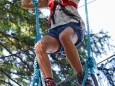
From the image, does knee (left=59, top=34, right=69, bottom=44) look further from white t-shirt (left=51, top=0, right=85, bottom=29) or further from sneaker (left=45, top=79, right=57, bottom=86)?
sneaker (left=45, top=79, right=57, bottom=86)

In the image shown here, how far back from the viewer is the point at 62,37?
2.90m

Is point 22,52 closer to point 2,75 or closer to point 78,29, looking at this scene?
point 2,75

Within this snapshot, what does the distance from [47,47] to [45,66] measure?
0.17 m

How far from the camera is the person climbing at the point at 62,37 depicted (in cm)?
287

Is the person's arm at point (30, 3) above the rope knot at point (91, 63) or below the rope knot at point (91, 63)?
above

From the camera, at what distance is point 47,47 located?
294 cm

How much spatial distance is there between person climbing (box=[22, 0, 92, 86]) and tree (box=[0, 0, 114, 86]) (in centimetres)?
257

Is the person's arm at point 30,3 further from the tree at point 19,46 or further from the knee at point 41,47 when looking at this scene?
the tree at point 19,46

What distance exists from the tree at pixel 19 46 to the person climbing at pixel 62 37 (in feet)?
8.44

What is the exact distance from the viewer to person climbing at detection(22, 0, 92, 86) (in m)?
2.87

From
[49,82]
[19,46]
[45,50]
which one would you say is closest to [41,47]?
[45,50]

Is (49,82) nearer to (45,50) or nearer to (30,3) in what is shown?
(45,50)

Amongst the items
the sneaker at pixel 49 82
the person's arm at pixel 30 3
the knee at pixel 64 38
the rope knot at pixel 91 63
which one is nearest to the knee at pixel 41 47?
the knee at pixel 64 38

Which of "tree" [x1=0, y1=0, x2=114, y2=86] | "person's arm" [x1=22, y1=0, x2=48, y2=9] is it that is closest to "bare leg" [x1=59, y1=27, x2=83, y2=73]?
"person's arm" [x1=22, y1=0, x2=48, y2=9]
